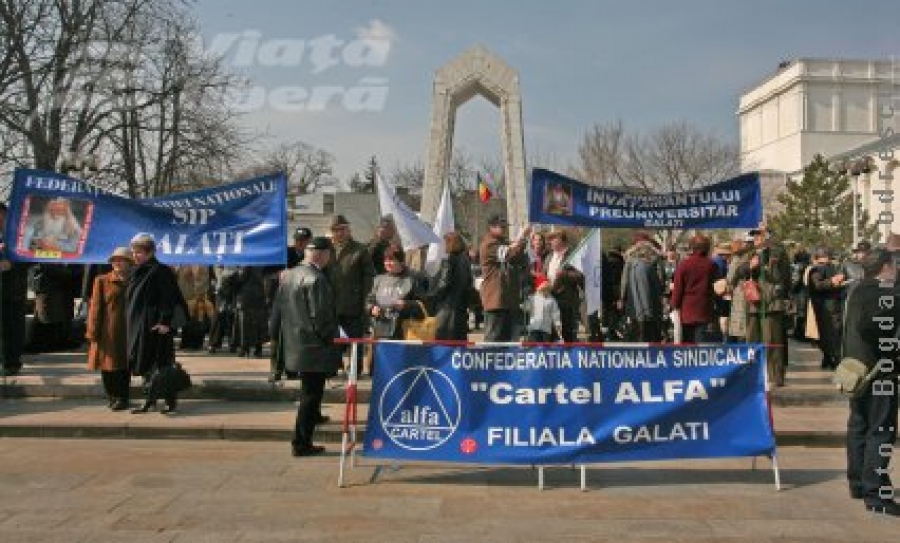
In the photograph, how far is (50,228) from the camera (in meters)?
11.1

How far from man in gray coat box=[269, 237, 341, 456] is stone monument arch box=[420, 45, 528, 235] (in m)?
28.9

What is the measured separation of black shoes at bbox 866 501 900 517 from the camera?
6551 mm

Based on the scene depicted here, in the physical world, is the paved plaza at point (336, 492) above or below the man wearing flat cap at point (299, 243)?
below

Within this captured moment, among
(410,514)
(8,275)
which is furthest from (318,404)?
(8,275)

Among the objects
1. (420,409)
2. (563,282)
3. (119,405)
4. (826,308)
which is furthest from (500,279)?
(826,308)

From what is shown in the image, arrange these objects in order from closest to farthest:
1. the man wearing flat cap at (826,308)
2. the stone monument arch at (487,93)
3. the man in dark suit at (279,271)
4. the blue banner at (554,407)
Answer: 1. the blue banner at (554,407)
2. the man in dark suit at (279,271)
3. the man wearing flat cap at (826,308)
4. the stone monument arch at (487,93)

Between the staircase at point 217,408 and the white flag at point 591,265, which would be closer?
the staircase at point 217,408

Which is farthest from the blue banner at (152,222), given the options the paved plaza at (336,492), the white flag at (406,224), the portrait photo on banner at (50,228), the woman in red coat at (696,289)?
the woman in red coat at (696,289)

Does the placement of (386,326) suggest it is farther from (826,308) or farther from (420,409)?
(826,308)

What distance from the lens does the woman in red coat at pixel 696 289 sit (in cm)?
1130

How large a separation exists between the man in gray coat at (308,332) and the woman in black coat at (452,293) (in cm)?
243

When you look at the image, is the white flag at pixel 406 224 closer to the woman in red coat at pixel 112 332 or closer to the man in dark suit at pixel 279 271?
the man in dark suit at pixel 279 271

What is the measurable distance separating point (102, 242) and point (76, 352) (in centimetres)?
489

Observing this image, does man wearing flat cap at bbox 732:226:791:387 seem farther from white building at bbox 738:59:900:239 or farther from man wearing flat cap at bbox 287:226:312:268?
white building at bbox 738:59:900:239
